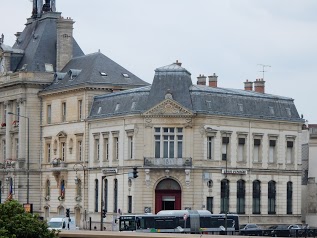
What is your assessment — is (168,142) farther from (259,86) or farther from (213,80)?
(259,86)

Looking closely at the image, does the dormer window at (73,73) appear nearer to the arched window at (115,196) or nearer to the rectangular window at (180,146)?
the arched window at (115,196)

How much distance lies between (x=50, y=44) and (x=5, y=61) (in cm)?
500

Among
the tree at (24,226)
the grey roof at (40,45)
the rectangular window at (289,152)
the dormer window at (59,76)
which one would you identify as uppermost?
the grey roof at (40,45)

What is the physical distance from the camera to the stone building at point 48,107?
12750 cm

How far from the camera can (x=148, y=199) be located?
383 ft

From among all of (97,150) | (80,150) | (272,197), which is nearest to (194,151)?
(272,197)

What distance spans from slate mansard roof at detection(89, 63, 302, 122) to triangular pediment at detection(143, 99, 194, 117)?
0.46m

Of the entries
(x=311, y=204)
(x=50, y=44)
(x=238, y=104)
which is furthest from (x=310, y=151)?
(x=50, y=44)

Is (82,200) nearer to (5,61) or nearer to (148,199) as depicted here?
(148,199)

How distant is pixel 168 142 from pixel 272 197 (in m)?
12.0

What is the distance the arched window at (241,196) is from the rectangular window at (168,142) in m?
6.63

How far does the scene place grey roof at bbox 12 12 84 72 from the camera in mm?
136500

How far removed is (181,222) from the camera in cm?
10494

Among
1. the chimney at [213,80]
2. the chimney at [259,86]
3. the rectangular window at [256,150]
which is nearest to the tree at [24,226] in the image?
the rectangular window at [256,150]
